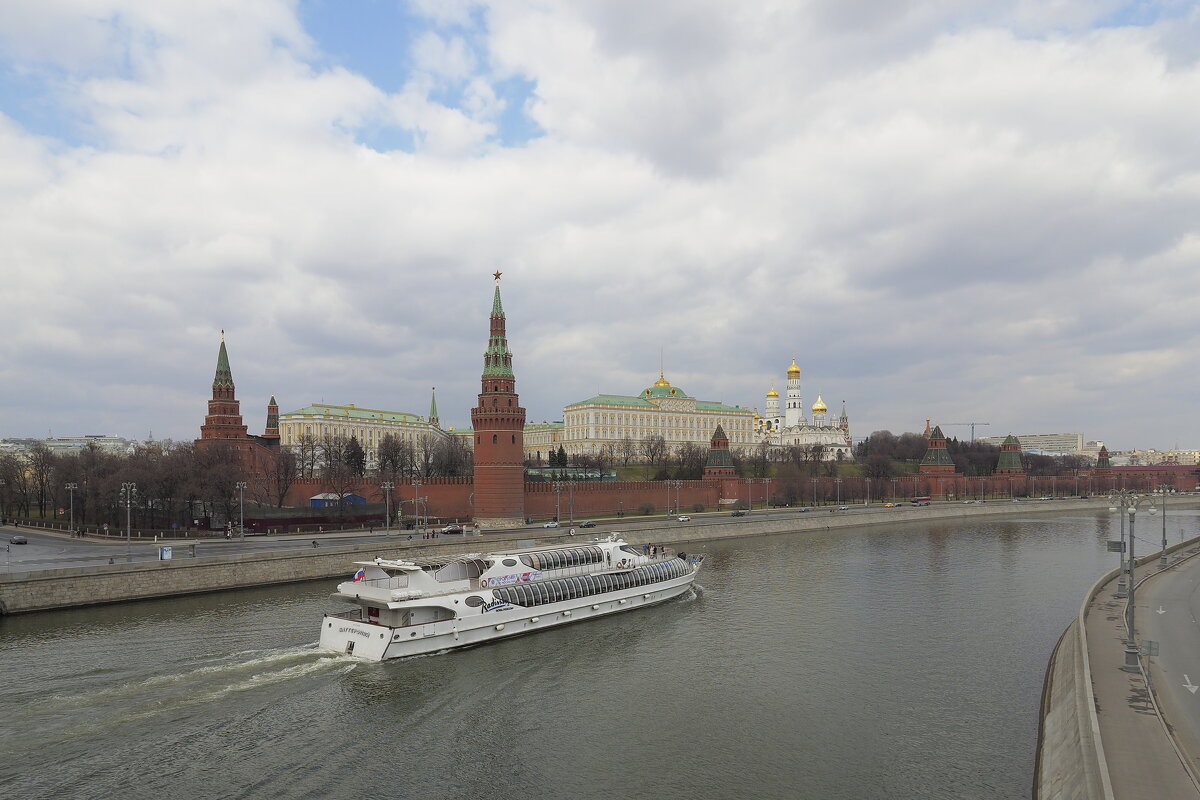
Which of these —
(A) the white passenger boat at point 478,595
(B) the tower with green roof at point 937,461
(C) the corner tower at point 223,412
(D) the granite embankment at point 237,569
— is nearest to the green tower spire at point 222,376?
(C) the corner tower at point 223,412

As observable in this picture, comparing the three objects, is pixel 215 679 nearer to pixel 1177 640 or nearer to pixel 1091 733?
pixel 1091 733

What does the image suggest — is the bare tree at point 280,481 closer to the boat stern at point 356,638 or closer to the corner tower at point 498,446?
the corner tower at point 498,446

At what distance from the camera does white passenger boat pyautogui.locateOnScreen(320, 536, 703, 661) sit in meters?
27.8

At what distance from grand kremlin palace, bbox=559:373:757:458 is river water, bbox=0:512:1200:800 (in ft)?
368

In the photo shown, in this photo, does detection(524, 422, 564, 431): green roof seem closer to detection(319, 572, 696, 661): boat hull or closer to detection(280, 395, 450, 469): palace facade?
detection(280, 395, 450, 469): palace facade

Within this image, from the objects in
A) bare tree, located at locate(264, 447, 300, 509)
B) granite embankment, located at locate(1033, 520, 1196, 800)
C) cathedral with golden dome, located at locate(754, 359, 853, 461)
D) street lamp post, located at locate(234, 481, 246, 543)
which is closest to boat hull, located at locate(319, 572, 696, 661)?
granite embankment, located at locate(1033, 520, 1196, 800)

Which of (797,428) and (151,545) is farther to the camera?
(797,428)

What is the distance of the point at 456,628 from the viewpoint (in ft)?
95.8

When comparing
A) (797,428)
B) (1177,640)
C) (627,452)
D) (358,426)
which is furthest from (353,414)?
(1177,640)

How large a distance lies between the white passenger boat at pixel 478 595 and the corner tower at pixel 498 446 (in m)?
27.8

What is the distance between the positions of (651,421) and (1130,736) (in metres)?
145

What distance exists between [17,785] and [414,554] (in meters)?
29.3

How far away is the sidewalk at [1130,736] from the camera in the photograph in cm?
1361

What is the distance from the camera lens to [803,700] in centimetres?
2339
